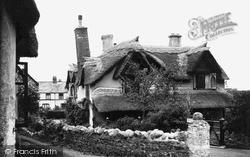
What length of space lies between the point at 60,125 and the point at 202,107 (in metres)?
10.2

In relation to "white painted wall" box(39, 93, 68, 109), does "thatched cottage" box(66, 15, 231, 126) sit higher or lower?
higher

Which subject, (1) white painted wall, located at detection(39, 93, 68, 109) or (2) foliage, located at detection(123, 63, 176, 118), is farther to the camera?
(1) white painted wall, located at detection(39, 93, 68, 109)

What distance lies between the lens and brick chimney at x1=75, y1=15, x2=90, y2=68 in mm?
27469

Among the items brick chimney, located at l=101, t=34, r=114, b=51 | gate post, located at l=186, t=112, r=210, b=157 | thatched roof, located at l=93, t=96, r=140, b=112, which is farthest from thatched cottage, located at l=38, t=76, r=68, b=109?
gate post, located at l=186, t=112, r=210, b=157

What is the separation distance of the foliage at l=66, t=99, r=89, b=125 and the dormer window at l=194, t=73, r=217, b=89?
8907 mm

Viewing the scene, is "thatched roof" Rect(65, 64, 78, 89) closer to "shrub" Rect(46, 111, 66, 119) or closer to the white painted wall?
"shrub" Rect(46, 111, 66, 119)

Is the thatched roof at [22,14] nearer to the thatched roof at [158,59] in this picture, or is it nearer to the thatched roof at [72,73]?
the thatched roof at [158,59]

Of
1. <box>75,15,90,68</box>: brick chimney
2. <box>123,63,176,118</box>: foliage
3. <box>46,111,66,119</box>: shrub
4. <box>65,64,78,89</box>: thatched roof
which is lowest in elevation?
<box>46,111,66,119</box>: shrub

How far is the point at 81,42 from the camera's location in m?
27.7

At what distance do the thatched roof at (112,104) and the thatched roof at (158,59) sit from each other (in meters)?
1.74

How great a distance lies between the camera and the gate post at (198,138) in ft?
38.8

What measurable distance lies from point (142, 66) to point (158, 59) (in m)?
1.93

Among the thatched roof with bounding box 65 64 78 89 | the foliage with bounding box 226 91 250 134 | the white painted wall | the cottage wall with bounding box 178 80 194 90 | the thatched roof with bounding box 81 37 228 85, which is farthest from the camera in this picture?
the white painted wall

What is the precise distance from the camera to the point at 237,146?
17234 millimetres
